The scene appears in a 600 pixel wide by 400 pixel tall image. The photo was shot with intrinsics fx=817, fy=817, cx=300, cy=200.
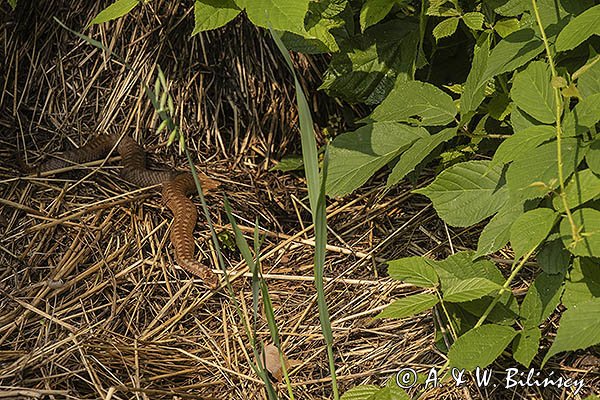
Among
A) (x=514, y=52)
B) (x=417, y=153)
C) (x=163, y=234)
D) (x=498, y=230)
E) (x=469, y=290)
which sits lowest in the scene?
(x=163, y=234)

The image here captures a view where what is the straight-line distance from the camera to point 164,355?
2.10 meters

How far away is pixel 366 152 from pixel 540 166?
0.48 meters

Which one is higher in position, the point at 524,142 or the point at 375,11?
the point at 375,11

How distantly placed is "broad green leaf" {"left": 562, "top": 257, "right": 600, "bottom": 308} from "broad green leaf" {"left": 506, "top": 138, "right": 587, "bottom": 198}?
0.24 meters

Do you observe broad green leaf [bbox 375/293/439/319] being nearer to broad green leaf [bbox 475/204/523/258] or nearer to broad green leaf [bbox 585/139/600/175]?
broad green leaf [bbox 475/204/523/258]

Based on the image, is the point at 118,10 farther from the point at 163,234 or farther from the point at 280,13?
the point at 163,234

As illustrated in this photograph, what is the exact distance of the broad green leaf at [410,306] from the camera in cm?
167

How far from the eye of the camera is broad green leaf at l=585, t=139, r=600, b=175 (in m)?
1.53

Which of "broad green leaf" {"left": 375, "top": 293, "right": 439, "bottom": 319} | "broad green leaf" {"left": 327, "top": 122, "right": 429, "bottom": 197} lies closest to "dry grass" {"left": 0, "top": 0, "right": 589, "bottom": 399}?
"broad green leaf" {"left": 375, "top": 293, "right": 439, "bottom": 319}

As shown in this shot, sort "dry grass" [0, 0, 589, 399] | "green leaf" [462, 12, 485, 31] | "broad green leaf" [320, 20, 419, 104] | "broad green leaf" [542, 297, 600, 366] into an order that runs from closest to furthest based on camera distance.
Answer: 1. "broad green leaf" [542, 297, 600, 366]
2. "green leaf" [462, 12, 485, 31]
3. "dry grass" [0, 0, 589, 399]
4. "broad green leaf" [320, 20, 419, 104]

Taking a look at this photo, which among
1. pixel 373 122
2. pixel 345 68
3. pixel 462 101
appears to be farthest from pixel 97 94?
pixel 462 101

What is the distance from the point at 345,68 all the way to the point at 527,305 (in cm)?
88

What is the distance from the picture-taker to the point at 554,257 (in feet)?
5.58

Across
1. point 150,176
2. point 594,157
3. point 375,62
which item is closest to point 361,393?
point 594,157
